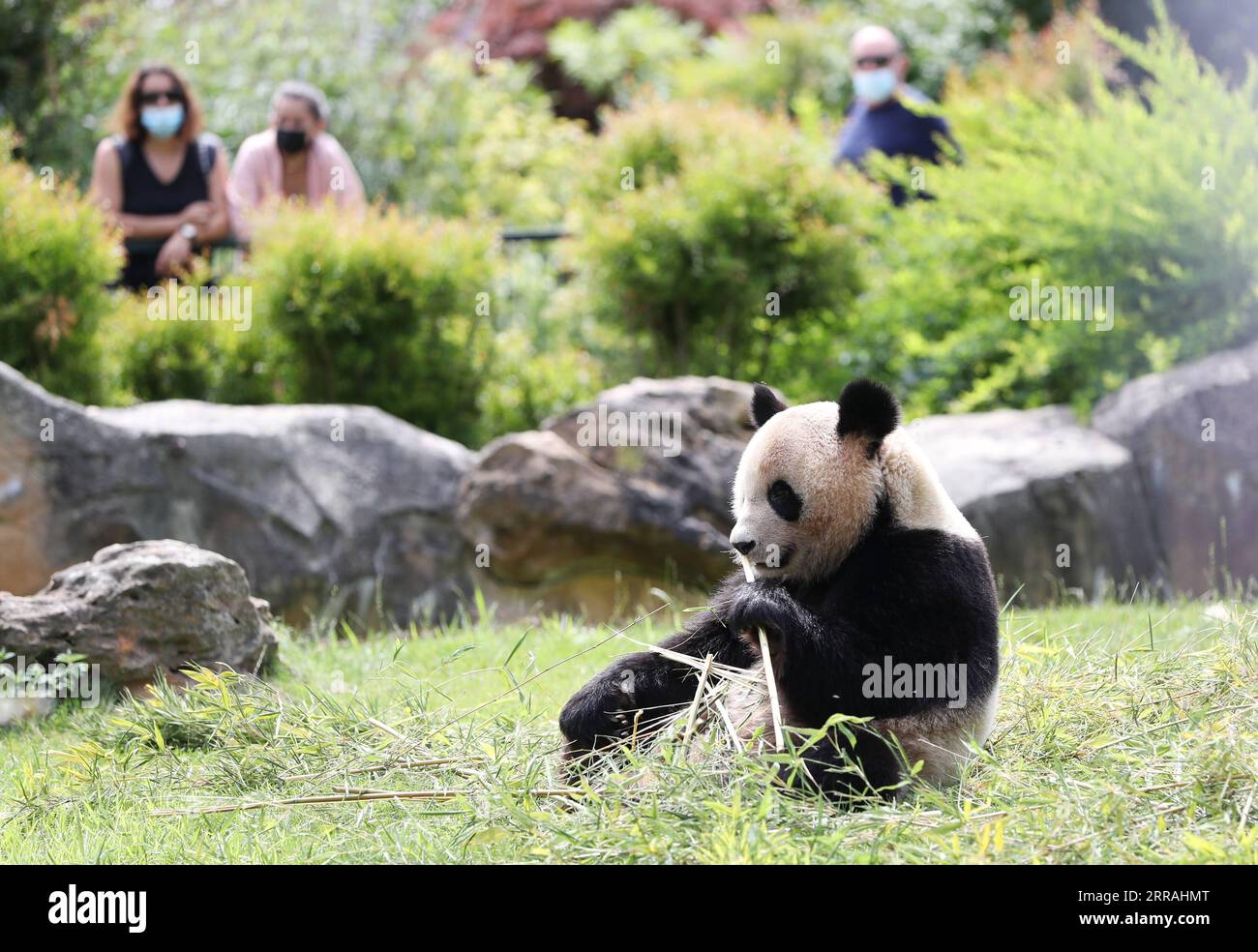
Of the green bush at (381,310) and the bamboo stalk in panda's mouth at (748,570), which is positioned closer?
the bamboo stalk in panda's mouth at (748,570)

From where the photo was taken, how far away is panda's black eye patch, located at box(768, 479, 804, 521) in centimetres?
366

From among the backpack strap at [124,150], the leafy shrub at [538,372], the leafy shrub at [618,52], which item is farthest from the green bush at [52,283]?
the leafy shrub at [618,52]

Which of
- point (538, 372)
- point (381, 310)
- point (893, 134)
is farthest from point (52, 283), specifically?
point (893, 134)

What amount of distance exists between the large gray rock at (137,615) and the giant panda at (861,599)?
2116 millimetres

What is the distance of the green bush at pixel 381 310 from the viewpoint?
29.2 feet

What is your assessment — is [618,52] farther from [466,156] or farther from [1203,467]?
[1203,467]

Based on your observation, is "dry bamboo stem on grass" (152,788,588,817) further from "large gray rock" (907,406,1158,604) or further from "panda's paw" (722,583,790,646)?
"large gray rock" (907,406,1158,604)

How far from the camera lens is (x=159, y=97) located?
1059cm

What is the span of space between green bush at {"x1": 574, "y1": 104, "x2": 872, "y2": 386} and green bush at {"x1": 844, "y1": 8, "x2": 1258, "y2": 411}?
18.3 inches

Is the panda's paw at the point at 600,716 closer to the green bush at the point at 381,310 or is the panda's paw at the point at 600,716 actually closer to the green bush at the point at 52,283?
the green bush at the point at 381,310

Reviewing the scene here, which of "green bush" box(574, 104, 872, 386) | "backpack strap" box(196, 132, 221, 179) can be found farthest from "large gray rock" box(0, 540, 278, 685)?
"backpack strap" box(196, 132, 221, 179)

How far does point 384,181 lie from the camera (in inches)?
578
